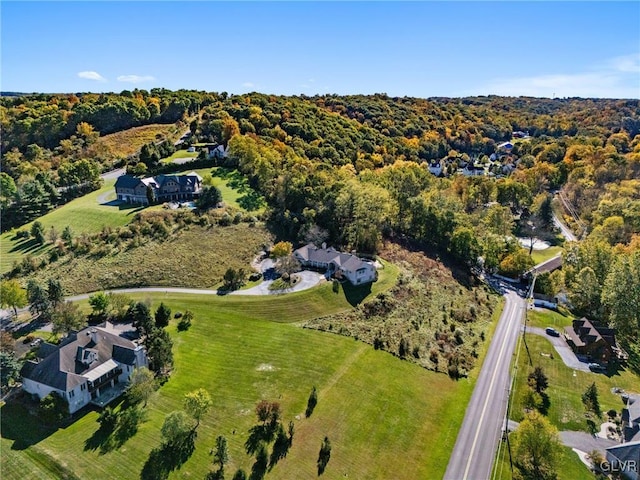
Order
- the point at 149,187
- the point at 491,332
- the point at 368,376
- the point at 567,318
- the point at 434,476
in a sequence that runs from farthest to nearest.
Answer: the point at 149,187 → the point at 567,318 → the point at 491,332 → the point at 368,376 → the point at 434,476

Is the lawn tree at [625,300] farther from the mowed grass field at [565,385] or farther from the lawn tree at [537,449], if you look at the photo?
the lawn tree at [537,449]

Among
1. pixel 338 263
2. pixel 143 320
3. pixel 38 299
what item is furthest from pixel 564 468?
pixel 38 299

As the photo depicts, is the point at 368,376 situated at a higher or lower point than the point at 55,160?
lower

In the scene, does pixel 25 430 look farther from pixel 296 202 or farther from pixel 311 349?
pixel 296 202

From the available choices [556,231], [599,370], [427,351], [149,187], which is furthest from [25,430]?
[556,231]

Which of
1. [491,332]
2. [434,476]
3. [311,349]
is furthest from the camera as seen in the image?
[491,332]

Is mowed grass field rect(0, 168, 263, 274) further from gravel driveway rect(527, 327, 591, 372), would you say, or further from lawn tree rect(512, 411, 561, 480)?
lawn tree rect(512, 411, 561, 480)

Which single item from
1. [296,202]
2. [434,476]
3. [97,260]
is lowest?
[434,476]
